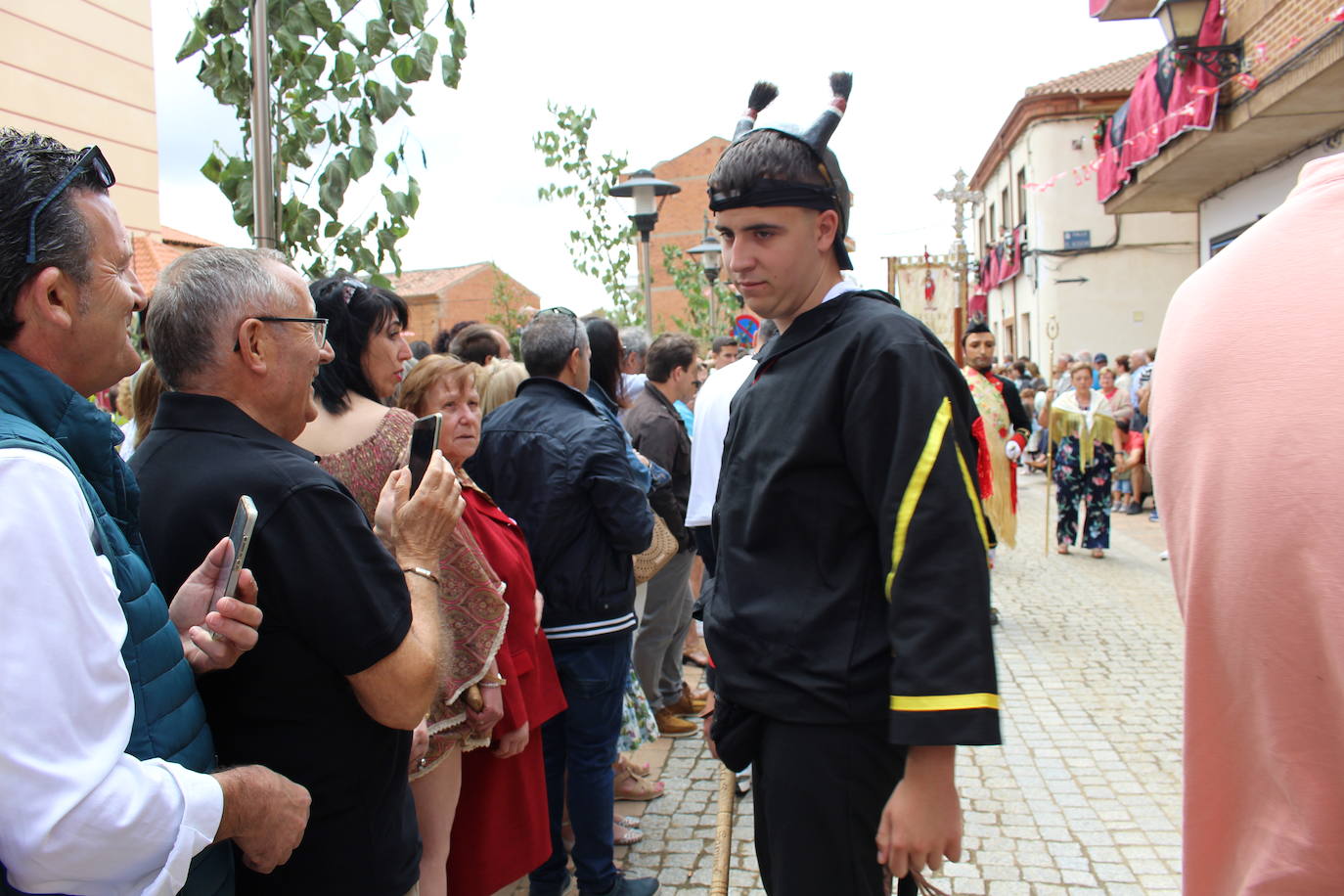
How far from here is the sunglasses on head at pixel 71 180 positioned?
1413 mm

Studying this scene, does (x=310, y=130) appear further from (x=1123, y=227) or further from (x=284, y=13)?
(x=1123, y=227)

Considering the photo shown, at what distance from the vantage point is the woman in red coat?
303 cm

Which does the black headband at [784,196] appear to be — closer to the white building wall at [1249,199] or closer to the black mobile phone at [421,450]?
the black mobile phone at [421,450]

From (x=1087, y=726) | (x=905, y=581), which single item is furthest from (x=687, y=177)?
(x=905, y=581)

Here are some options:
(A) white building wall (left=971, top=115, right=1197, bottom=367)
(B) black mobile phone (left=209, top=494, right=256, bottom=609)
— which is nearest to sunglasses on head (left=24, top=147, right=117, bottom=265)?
(B) black mobile phone (left=209, top=494, right=256, bottom=609)

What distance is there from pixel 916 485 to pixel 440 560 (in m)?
1.51

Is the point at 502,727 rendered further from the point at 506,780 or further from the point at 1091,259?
the point at 1091,259

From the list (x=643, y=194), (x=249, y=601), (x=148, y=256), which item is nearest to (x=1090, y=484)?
(x=643, y=194)

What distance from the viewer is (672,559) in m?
5.25

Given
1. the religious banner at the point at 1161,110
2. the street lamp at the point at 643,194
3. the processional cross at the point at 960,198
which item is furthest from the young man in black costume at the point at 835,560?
the processional cross at the point at 960,198

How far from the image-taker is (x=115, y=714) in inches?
50.1

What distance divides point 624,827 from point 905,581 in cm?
283

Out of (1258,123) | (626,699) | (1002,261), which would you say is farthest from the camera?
(1002,261)

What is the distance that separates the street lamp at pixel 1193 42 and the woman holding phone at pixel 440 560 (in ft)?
36.2
